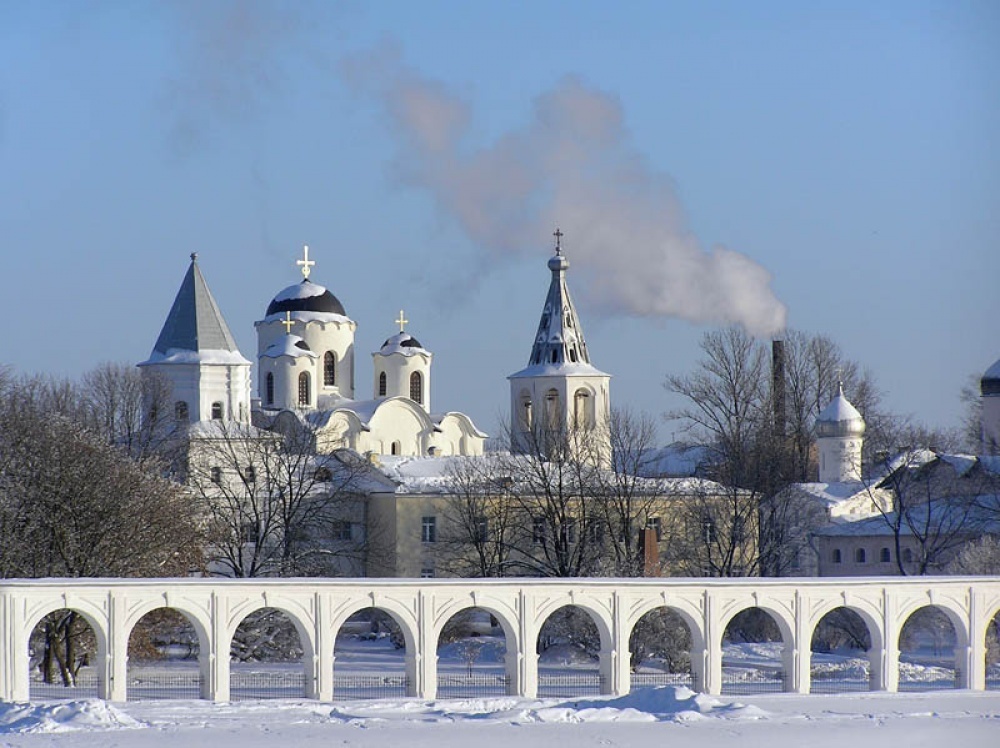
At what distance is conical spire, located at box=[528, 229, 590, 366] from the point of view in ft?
226

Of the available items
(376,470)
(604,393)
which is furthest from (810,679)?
(604,393)

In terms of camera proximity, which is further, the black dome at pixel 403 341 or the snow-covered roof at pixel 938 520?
the black dome at pixel 403 341

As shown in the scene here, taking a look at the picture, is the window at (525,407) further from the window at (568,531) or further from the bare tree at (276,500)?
the window at (568,531)

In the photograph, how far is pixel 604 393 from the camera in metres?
68.9

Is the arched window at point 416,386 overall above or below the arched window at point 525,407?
above

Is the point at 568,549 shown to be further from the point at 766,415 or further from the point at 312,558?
the point at 766,415

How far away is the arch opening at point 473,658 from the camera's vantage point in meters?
40.0

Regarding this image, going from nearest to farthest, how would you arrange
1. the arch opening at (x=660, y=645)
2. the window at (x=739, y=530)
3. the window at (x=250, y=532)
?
1. the arch opening at (x=660, y=645)
2. the window at (x=739, y=530)
3. the window at (x=250, y=532)

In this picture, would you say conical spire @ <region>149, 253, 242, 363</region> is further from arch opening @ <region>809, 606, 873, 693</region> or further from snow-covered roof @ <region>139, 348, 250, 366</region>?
arch opening @ <region>809, 606, 873, 693</region>

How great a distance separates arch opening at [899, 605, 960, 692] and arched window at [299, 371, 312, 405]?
25.2 meters

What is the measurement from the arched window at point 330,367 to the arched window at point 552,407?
8.62 metres

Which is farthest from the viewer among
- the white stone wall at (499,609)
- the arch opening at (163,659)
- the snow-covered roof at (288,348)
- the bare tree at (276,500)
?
the snow-covered roof at (288,348)

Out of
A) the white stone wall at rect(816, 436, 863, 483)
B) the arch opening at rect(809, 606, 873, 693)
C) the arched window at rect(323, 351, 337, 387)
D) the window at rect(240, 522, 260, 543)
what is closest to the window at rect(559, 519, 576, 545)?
the arch opening at rect(809, 606, 873, 693)

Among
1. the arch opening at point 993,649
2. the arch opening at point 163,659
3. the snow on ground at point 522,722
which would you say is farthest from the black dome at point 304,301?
the snow on ground at point 522,722
